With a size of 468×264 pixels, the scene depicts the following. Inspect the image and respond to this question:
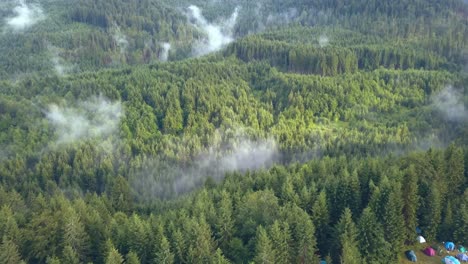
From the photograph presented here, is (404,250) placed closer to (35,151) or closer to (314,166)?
(314,166)

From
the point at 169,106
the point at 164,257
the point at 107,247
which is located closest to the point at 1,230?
the point at 107,247

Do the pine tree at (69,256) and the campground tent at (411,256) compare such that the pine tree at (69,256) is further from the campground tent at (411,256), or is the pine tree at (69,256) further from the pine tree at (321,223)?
the campground tent at (411,256)

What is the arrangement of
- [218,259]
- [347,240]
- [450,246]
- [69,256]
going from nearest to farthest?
[218,259]
[69,256]
[347,240]
[450,246]

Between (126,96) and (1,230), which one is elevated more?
(1,230)

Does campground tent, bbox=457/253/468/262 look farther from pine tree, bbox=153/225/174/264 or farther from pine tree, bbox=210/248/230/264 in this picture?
pine tree, bbox=153/225/174/264

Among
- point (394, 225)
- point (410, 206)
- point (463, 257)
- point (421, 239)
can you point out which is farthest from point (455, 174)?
point (394, 225)

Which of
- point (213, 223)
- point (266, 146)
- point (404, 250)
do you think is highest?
point (213, 223)

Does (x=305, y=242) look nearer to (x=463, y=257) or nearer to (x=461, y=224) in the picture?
(x=463, y=257)
